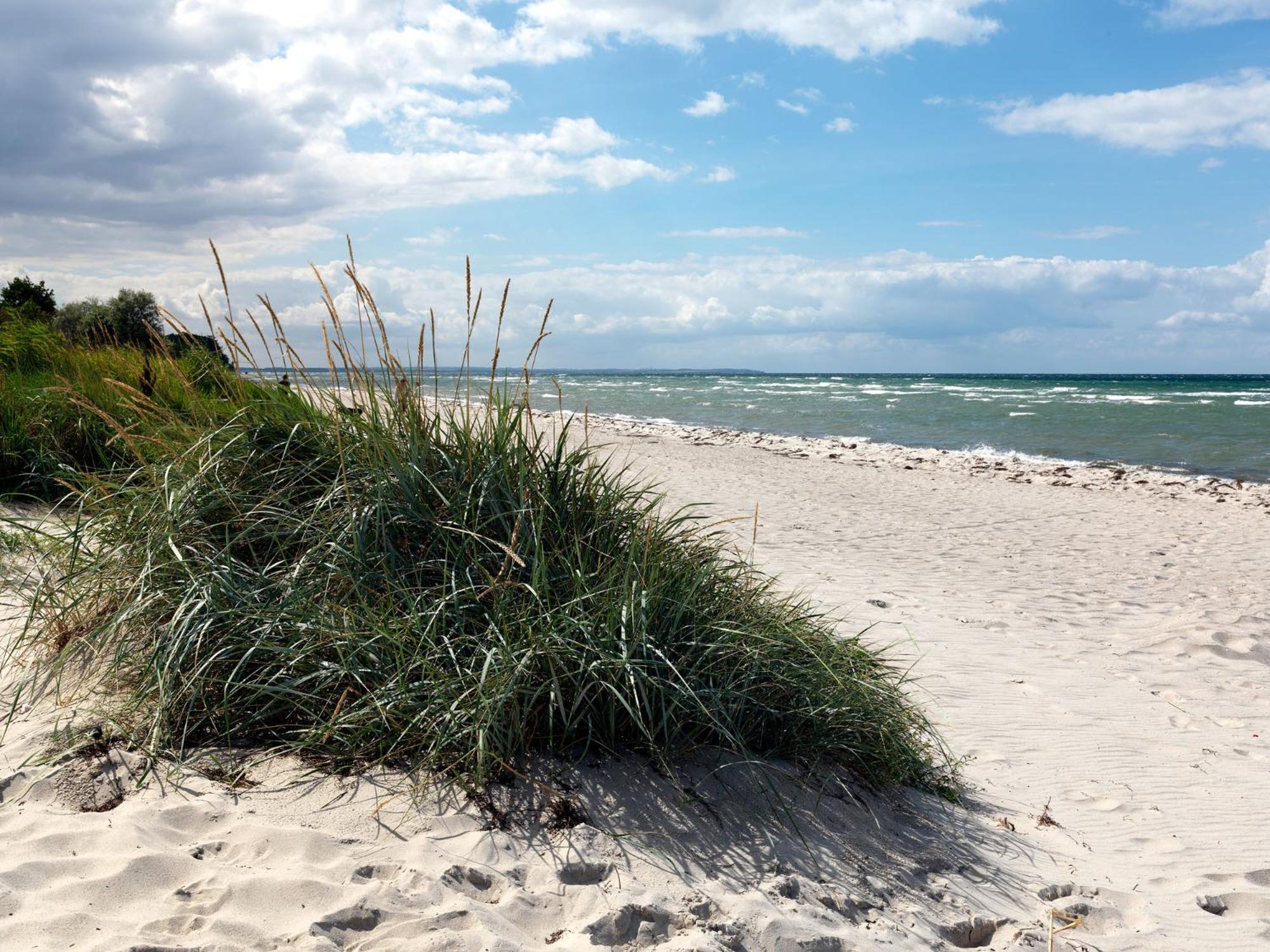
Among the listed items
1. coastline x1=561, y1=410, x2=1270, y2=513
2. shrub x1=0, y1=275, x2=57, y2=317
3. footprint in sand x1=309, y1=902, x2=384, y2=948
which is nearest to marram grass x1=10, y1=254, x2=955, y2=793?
footprint in sand x1=309, y1=902, x2=384, y2=948

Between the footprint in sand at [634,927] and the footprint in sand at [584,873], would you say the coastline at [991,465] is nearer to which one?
the footprint in sand at [584,873]

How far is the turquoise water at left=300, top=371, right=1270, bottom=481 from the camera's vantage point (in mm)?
21000

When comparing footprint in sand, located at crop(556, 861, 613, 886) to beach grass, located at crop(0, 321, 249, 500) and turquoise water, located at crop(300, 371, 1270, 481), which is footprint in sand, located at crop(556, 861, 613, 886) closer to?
turquoise water, located at crop(300, 371, 1270, 481)

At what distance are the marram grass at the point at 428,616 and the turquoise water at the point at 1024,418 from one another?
3.70ft

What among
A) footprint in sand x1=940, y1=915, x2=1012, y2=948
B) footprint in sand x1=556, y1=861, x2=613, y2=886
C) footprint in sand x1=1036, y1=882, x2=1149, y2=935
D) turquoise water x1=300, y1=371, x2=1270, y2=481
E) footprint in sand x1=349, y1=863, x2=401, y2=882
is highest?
turquoise water x1=300, y1=371, x2=1270, y2=481

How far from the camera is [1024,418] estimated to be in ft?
98.6

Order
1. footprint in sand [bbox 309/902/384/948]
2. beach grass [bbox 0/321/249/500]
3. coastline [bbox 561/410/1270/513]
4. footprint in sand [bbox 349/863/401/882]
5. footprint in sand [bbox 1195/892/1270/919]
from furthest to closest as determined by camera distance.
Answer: coastline [bbox 561/410/1270/513] < beach grass [bbox 0/321/249/500] < footprint in sand [bbox 1195/892/1270/919] < footprint in sand [bbox 349/863/401/882] < footprint in sand [bbox 309/902/384/948]

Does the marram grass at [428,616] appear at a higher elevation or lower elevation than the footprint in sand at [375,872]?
higher

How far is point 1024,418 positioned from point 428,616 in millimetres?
30366

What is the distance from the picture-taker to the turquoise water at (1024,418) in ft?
68.9

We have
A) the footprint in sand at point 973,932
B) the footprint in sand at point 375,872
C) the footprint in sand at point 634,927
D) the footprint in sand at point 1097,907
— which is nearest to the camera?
the footprint in sand at point 634,927

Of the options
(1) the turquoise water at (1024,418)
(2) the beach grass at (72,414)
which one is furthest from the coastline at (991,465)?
(2) the beach grass at (72,414)

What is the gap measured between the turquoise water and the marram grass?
1.13 meters

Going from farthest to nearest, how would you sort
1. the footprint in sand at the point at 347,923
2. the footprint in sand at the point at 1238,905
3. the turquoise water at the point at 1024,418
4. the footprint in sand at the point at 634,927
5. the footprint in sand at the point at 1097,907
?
1. the turquoise water at the point at 1024,418
2. the footprint in sand at the point at 1238,905
3. the footprint in sand at the point at 1097,907
4. the footprint in sand at the point at 634,927
5. the footprint in sand at the point at 347,923
